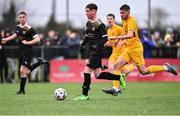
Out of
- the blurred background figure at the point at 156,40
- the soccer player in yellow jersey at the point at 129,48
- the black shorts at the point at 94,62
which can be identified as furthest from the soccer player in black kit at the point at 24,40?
the blurred background figure at the point at 156,40

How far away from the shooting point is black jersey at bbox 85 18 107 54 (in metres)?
16.8

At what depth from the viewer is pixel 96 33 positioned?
1684 centimetres

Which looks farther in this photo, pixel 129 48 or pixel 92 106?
pixel 129 48

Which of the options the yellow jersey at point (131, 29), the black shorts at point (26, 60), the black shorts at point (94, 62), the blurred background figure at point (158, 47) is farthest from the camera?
the blurred background figure at point (158, 47)

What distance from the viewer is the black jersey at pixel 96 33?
55.1ft

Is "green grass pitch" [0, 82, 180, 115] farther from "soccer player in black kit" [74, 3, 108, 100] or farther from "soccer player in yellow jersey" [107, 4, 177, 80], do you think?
"soccer player in yellow jersey" [107, 4, 177, 80]

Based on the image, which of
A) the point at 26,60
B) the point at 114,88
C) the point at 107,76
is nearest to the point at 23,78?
→ the point at 26,60

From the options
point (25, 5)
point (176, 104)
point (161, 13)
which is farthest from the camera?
point (25, 5)

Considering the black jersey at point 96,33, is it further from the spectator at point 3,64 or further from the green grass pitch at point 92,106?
the spectator at point 3,64

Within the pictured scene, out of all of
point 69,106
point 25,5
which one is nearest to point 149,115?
point 69,106

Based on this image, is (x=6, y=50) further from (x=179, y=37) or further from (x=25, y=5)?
(x=25, y=5)

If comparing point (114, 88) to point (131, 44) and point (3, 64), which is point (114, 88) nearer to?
point (131, 44)

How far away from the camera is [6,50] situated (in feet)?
99.8

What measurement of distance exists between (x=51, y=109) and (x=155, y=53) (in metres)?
16.5
